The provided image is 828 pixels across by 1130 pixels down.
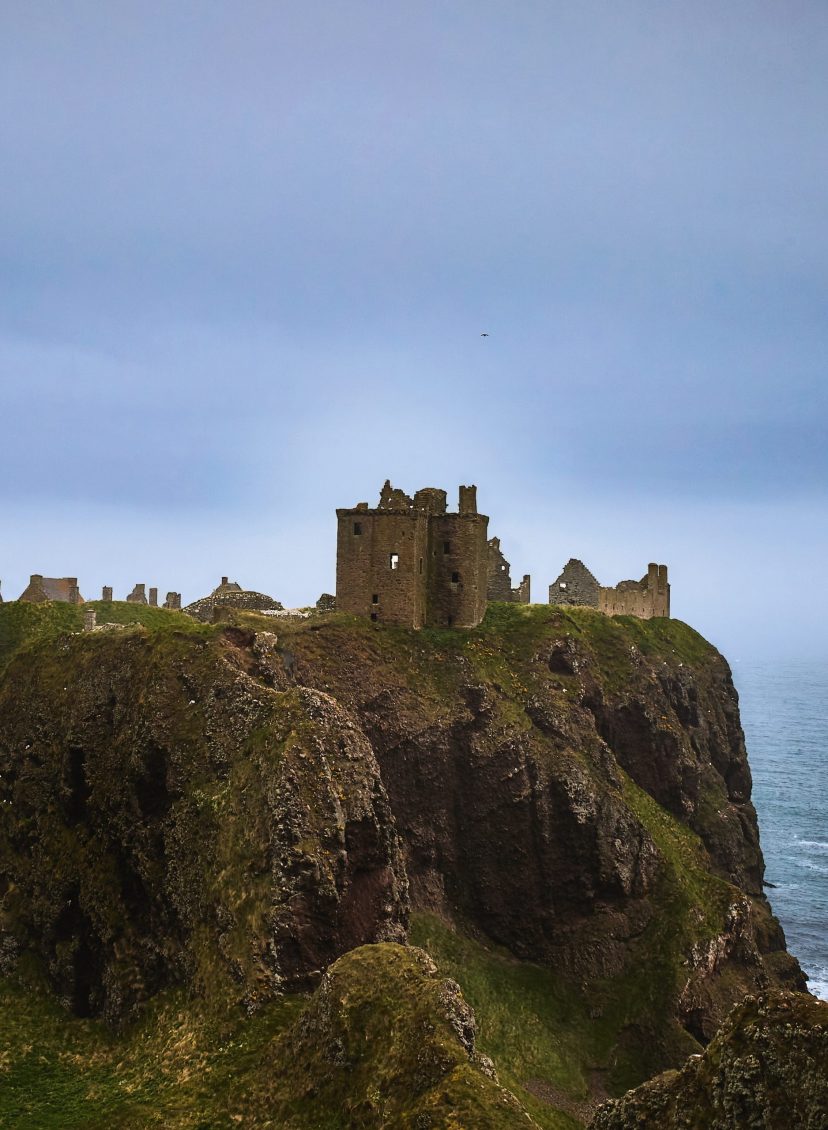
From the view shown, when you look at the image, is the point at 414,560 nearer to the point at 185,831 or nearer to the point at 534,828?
the point at 534,828

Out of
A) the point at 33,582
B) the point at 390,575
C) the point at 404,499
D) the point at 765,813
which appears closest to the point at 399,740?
the point at 390,575

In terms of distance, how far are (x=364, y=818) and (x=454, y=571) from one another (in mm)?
37506

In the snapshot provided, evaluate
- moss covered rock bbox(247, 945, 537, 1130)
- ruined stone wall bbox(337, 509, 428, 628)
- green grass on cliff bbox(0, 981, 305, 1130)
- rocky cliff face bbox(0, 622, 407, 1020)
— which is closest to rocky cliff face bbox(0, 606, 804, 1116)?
rocky cliff face bbox(0, 622, 407, 1020)

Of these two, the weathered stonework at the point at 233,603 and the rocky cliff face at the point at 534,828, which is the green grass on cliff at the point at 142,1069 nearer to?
the rocky cliff face at the point at 534,828

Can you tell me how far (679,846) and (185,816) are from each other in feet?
152

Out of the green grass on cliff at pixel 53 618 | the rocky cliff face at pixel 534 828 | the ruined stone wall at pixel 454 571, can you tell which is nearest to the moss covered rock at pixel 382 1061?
the rocky cliff face at pixel 534 828

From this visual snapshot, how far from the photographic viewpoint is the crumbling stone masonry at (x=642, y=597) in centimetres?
10169

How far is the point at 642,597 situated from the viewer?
354 ft

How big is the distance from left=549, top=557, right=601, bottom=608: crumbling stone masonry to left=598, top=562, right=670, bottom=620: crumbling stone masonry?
3.68ft

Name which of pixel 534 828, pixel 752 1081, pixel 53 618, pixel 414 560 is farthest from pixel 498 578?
pixel 752 1081

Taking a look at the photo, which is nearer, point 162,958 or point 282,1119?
point 282,1119

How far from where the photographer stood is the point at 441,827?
6438 cm

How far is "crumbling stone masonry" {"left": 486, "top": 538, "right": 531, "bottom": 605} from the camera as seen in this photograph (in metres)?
91.7

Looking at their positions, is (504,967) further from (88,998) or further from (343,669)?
(88,998)
